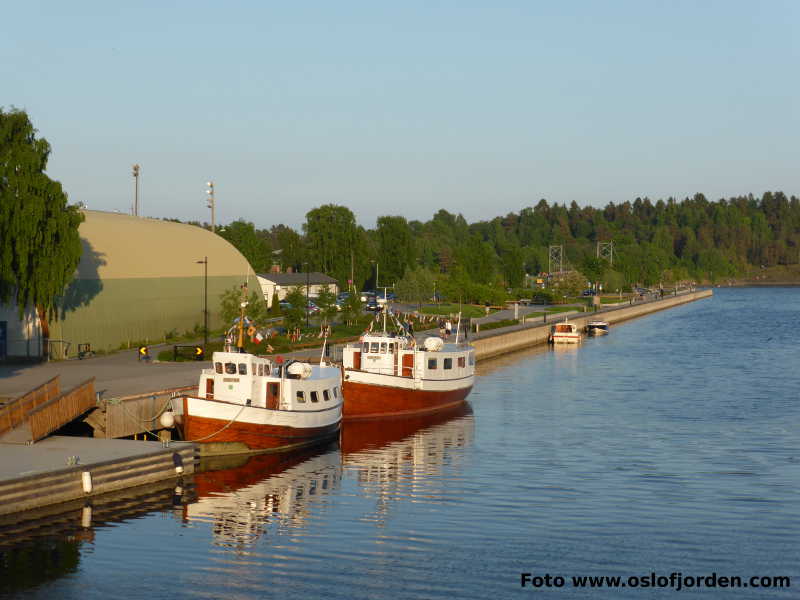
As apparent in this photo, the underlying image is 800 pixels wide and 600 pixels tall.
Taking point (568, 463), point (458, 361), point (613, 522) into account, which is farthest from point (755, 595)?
point (458, 361)

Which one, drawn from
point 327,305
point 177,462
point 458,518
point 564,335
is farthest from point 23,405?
point 564,335

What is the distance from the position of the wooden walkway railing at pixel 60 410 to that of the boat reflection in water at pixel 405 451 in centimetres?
1338

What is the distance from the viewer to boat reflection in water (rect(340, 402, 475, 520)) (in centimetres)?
4797

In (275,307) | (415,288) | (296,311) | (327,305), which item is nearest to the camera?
(296,311)

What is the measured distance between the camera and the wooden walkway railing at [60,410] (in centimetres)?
4625

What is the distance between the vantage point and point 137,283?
9169 cm

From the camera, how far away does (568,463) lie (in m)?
53.4

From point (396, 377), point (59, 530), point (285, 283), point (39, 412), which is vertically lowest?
point (59, 530)

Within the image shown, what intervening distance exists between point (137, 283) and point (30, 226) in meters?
20.2

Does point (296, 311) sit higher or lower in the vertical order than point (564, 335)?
higher

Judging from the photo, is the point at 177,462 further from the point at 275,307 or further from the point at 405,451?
the point at 275,307

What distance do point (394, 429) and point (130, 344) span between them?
3169 centimetres

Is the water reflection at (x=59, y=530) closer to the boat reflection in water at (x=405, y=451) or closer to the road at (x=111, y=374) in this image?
the boat reflection in water at (x=405, y=451)

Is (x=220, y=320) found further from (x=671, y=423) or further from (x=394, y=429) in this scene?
(x=671, y=423)
